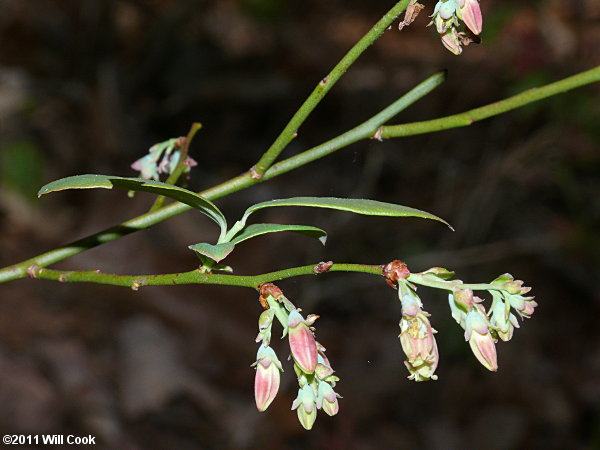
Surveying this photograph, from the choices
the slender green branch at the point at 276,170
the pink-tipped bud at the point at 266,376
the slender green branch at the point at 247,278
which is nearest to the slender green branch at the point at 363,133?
the slender green branch at the point at 276,170

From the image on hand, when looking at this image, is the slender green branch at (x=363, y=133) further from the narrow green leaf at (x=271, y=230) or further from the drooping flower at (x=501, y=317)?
the drooping flower at (x=501, y=317)

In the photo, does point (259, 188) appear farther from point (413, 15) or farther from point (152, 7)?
point (413, 15)

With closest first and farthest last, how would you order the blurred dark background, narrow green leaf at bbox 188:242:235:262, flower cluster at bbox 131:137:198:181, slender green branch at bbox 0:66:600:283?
1. narrow green leaf at bbox 188:242:235:262
2. slender green branch at bbox 0:66:600:283
3. flower cluster at bbox 131:137:198:181
4. the blurred dark background

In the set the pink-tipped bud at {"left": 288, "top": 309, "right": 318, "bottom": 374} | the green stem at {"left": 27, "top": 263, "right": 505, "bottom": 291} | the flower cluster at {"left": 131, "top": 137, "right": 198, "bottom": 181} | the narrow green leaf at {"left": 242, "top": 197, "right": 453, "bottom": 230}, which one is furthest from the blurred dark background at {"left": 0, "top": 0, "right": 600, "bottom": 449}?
the narrow green leaf at {"left": 242, "top": 197, "right": 453, "bottom": 230}

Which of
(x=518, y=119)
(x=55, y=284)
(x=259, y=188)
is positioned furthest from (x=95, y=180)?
(x=518, y=119)

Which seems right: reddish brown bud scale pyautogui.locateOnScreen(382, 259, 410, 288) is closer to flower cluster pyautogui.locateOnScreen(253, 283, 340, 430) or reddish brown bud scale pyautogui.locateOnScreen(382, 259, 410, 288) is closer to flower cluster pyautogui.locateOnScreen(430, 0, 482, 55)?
flower cluster pyautogui.locateOnScreen(253, 283, 340, 430)

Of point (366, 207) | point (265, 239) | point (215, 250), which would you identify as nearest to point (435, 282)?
point (366, 207)
